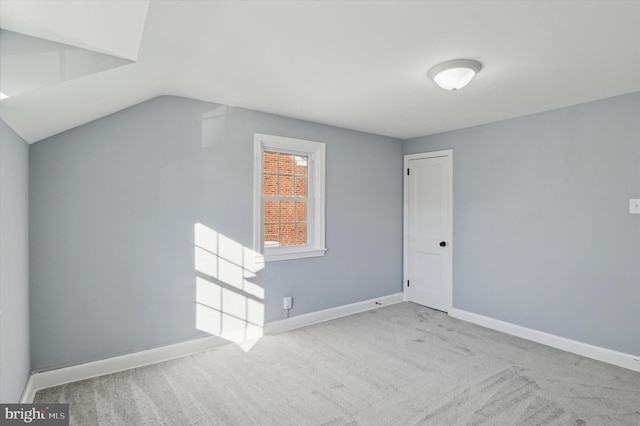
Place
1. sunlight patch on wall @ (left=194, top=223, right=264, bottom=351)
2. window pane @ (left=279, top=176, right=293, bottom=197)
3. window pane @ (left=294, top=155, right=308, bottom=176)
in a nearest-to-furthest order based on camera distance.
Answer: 1. sunlight patch on wall @ (left=194, top=223, right=264, bottom=351)
2. window pane @ (left=279, top=176, right=293, bottom=197)
3. window pane @ (left=294, top=155, right=308, bottom=176)

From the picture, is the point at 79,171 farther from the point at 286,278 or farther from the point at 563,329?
the point at 563,329

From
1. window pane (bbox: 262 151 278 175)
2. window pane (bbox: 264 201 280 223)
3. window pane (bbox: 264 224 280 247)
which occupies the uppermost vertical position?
window pane (bbox: 262 151 278 175)

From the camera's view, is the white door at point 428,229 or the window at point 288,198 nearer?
the window at point 288,198

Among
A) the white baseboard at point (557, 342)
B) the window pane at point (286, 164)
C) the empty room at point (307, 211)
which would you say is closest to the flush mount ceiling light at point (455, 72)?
the empty room at point (307, 211)

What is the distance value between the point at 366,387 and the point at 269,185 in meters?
2.28

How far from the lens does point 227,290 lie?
3.40 metres

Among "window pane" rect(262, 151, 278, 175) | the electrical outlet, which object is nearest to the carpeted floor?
the electrical outlet

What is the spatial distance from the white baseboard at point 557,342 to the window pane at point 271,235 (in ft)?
8.16

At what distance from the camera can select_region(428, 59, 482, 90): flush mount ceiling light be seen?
2.36m

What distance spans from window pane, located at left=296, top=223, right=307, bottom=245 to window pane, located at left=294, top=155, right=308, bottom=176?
63 centimetres

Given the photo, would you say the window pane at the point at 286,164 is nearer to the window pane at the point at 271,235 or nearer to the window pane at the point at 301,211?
the window pane at the point at 301,211

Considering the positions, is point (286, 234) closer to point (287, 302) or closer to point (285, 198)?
point (285, 198)

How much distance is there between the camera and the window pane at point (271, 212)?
12.5 feet

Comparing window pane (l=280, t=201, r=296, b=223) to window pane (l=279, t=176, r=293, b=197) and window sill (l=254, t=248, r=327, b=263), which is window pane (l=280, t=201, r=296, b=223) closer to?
window pane (l=279, t=176, r=293, b=197)
